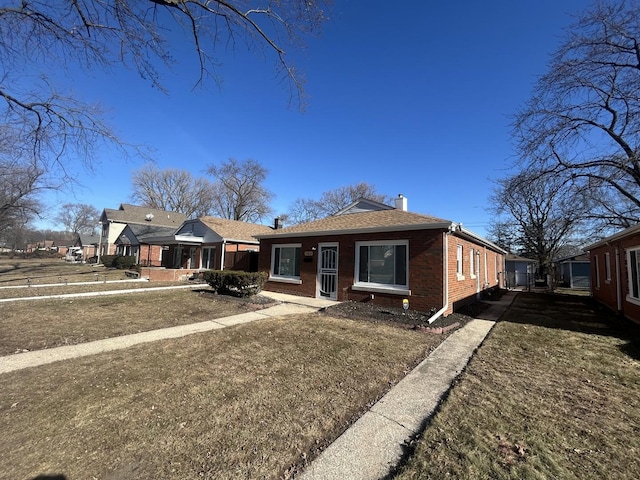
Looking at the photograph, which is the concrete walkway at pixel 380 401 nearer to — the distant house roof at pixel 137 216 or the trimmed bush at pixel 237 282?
the trimmed bush at pixel 237 282

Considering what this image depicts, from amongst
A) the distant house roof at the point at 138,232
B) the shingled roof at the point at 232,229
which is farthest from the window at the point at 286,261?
the distant house roof at the point at 138,232

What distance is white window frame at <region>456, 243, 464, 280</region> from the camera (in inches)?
420

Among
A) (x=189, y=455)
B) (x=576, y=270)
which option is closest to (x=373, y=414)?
(x=189, y=455)

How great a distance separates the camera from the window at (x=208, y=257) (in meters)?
20.0

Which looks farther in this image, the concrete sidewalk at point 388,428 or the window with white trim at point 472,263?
the window with white trim at point 472,263

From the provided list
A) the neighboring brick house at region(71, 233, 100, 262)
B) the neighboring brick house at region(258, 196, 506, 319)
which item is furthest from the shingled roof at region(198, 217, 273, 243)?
the neighboring brick house at region(71, 233, 100, 262)

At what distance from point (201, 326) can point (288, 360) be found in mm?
3518

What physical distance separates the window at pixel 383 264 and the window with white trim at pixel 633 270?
6868 mm

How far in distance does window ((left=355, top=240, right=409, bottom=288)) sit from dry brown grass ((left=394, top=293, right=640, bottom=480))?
3.94 m

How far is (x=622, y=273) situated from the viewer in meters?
9.97

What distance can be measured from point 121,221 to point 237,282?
3369cm

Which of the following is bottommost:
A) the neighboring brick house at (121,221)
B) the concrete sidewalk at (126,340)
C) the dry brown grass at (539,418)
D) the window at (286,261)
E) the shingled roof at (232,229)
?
the concrete sidewalk at (126,340)

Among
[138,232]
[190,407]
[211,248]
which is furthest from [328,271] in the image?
[138,232]

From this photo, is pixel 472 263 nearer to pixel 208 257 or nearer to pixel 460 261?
pixel 460 261
